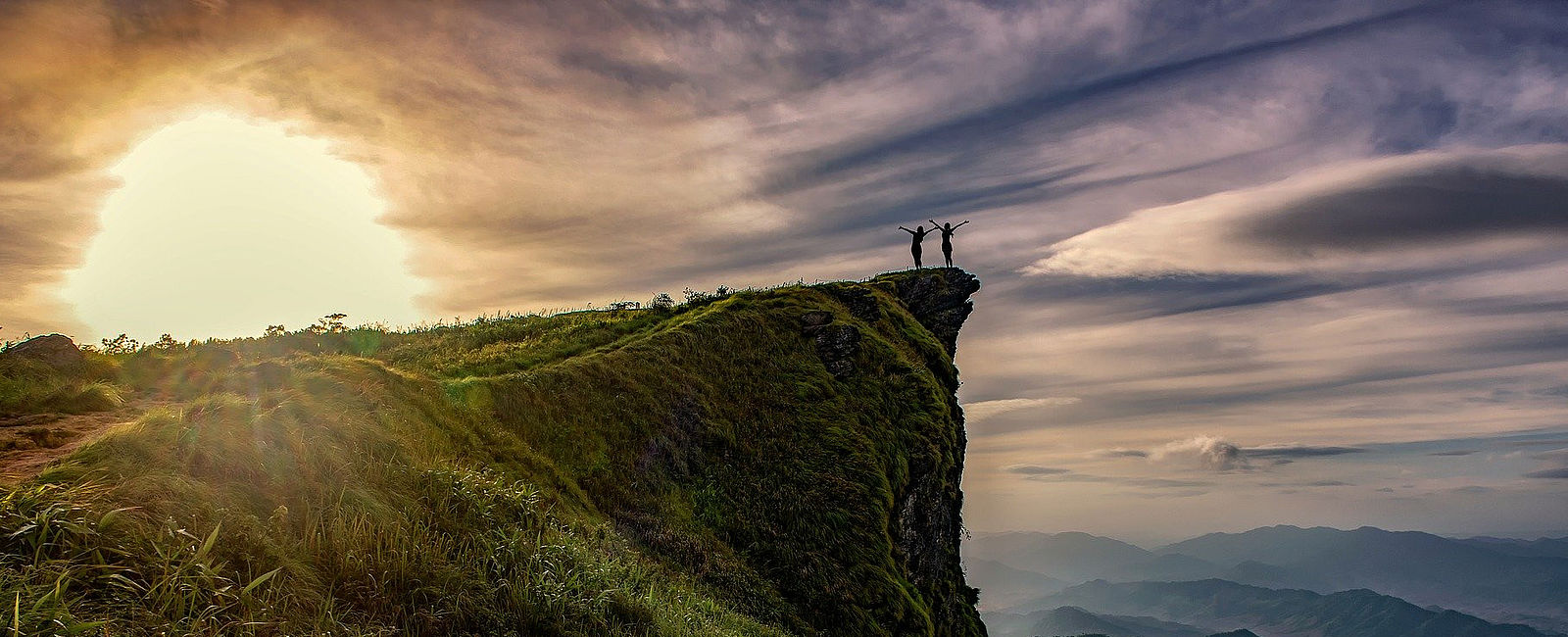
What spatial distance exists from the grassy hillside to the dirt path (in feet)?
2.10

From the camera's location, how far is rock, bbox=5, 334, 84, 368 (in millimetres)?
13469

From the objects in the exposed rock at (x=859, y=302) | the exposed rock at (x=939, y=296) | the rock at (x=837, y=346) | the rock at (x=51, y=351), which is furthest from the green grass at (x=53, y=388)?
the exposed rock at (x=939, y=296)

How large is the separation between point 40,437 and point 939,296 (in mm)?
42497

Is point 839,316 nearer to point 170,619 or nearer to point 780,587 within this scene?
point 780,587

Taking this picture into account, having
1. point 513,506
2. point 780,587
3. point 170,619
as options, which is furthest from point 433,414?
point 780,587

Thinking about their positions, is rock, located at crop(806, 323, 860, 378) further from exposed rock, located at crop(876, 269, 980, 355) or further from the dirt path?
the dirt path

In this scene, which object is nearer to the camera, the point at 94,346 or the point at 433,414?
the point at 433,414

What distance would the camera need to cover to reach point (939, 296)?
154 ft

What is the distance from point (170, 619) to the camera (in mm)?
5980

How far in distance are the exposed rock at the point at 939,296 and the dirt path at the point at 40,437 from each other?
3788cm

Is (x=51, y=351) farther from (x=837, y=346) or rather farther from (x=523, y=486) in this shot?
(x=837, y=346)

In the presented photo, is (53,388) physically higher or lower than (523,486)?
higher

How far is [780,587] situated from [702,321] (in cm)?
1205

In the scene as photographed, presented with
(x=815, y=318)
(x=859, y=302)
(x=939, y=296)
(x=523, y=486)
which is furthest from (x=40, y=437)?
(x=939, y=296)
